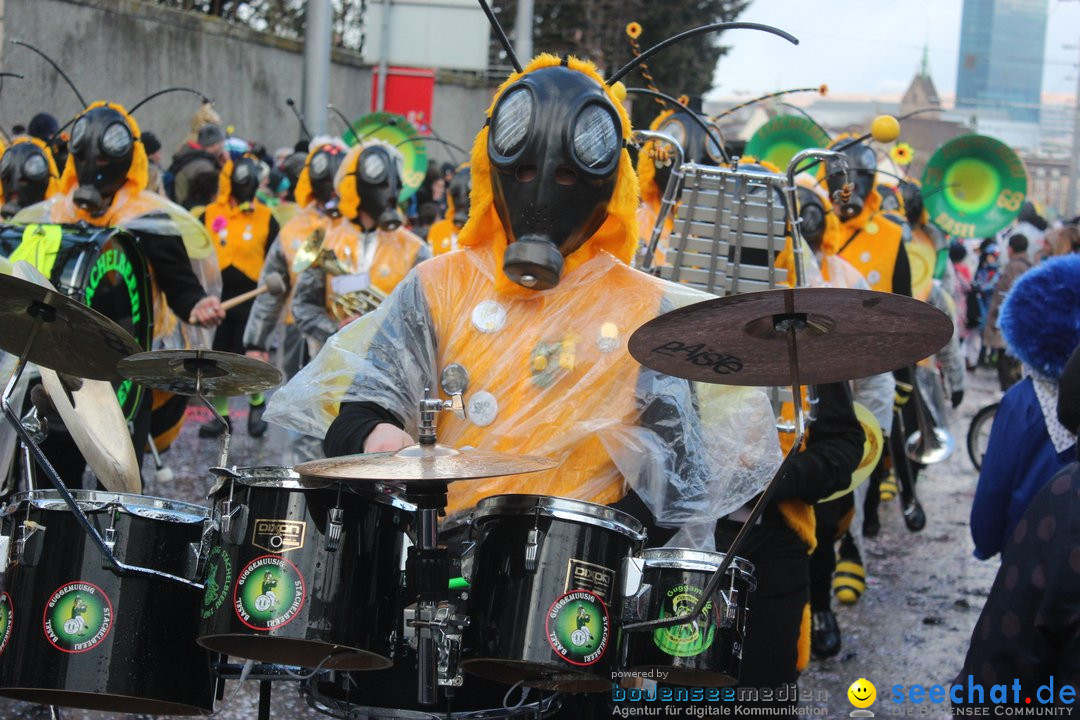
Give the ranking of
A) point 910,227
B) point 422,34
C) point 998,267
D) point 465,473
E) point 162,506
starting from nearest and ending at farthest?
1. point 465,473
2. point 162,506
3. point 910,227
4. point 422,34
5. point 998,267

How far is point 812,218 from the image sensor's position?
6.47 m

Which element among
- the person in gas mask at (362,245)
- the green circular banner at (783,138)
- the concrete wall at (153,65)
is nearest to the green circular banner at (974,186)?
the green circular banner at (783,138)

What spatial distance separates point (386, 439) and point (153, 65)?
54.9 ft

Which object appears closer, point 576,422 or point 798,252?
point 576,422

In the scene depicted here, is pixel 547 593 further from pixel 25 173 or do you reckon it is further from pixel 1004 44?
pixel 1004 44

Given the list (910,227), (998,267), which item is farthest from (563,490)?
(998,267)

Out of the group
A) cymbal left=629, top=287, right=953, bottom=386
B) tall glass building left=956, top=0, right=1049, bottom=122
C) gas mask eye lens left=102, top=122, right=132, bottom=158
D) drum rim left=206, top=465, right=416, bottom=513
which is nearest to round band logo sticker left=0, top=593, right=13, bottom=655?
drum rim left=206, top=465, right=416, bottom=513

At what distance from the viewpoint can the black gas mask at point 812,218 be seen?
6.45 m

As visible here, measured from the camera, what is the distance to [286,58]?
21875 mm

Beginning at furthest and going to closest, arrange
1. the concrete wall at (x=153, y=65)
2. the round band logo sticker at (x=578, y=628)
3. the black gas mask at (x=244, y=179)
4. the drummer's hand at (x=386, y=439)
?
the concrete wall at (x=153, y=65) → the black gas mask at (x=244, y=179) → the drummer's hand at (x=386, y=439) → the round band logo sticker at (x=578, y=628)

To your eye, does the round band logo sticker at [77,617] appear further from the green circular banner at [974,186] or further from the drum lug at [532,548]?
the green circular banner at [974,186]

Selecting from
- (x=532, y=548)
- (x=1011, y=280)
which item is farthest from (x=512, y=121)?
(x=1011, y=280)

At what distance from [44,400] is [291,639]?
215cm

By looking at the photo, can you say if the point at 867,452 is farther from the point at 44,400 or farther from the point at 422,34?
the point at 422,34
